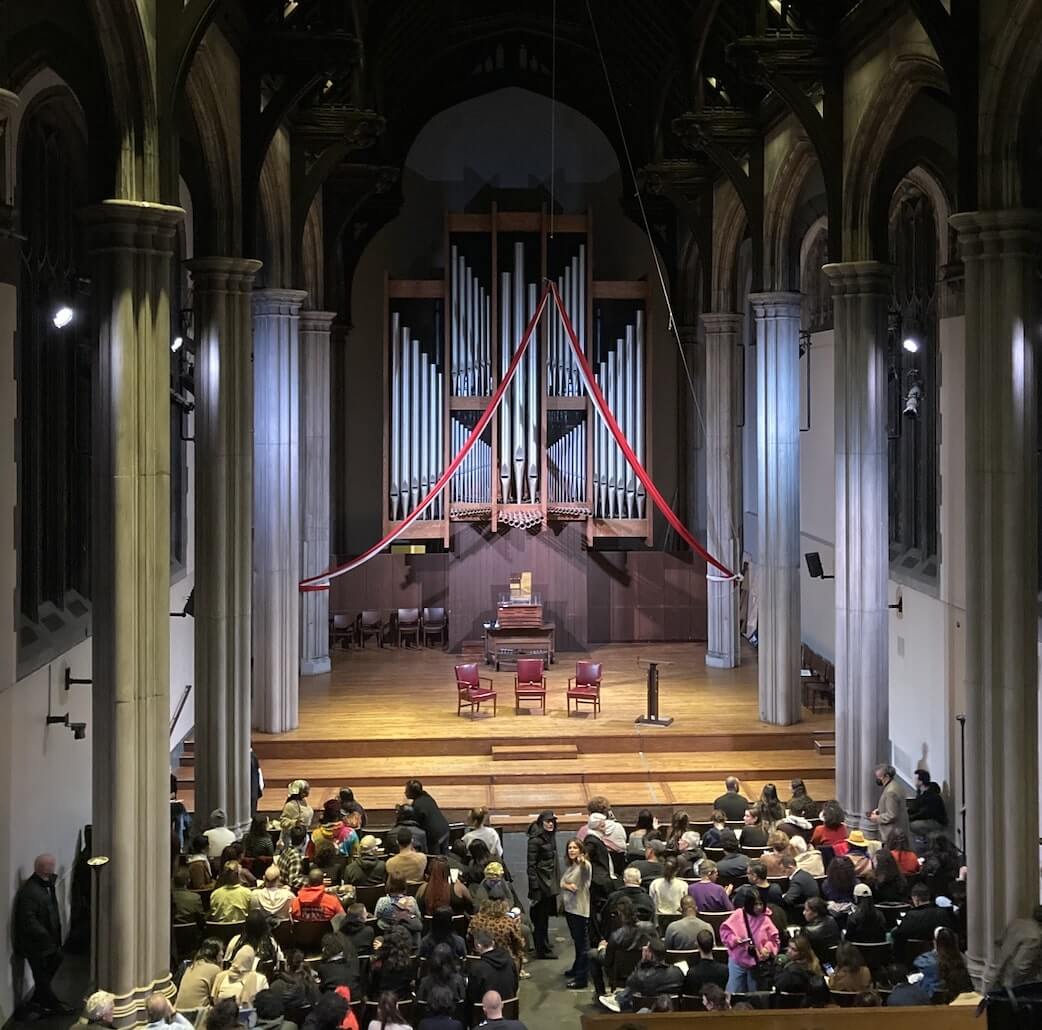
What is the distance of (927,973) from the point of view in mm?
8094

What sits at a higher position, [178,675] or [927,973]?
[178,675]

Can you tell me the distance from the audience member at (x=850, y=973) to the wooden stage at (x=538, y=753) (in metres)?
5.50

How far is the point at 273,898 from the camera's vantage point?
8.95 m

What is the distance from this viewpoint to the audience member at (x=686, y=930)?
331 inches

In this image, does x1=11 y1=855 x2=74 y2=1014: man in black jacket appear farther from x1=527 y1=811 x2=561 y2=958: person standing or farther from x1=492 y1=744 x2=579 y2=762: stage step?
x1=492 y1=744 x2=579 y2=762: stage step

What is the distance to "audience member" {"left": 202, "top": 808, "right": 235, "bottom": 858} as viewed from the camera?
1049 centimetres

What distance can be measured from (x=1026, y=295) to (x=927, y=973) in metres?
4.34

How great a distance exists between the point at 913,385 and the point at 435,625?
29.2 feet

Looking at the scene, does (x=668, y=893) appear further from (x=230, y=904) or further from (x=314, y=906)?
(x=230, y=904)

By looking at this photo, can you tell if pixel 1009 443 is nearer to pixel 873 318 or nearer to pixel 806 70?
pixel 873 318

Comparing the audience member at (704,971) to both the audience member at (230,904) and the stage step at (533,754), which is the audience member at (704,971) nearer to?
the audience member at (230,904)

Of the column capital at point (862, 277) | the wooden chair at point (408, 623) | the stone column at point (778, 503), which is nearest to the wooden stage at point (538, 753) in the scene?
the stone column at point (778, 503)

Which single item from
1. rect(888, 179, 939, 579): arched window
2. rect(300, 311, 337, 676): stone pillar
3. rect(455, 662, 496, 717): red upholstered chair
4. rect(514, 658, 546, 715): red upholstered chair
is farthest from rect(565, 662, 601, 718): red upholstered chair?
rect(300, 311, 337, 676): stone pillar

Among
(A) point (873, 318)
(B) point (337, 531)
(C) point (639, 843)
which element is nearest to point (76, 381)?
(C) point (639, 843)
